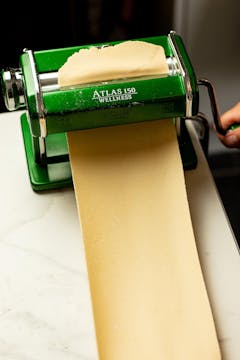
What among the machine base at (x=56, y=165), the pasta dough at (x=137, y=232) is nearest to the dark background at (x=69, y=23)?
the machine base at (x=56, y=165)

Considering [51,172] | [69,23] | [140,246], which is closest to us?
[140,246]

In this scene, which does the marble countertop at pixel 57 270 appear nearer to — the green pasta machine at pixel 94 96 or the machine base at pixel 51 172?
the machine base at pixel 51 172

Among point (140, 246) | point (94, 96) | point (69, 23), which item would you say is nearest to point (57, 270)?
point (140, 246)

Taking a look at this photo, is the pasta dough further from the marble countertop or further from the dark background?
the dark background

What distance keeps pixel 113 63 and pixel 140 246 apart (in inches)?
9.7

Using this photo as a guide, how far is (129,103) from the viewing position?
806mm

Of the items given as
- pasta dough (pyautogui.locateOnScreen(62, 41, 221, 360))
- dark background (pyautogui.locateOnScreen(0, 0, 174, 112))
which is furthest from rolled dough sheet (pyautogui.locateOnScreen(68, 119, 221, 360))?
dark background (pyautogui.locateOnScreen(0, 0, 174, 112))

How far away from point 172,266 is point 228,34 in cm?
59

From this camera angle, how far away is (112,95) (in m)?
0.80

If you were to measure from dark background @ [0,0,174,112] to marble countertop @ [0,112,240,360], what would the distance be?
570mm

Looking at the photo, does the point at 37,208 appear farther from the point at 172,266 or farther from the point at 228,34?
the point at 228,34

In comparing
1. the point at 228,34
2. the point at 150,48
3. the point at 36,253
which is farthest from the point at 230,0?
the point at 36,253

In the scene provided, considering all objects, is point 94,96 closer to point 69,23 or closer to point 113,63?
point 113,63

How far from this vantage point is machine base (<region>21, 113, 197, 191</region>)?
36.0 inches
